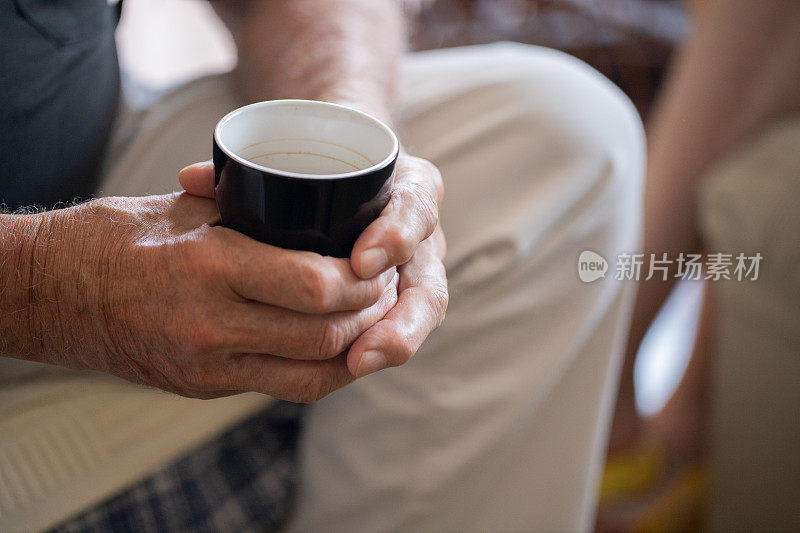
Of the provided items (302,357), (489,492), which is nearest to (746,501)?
(489,492)

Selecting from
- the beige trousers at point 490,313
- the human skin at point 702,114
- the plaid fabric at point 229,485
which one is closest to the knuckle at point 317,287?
the beige trousers at point 490,313

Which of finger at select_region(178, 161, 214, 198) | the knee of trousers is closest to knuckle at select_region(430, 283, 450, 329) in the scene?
finger at select_region(178, 161, 214, 198)

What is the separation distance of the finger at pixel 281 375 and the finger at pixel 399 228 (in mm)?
69

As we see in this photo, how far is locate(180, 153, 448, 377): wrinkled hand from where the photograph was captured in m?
0.35

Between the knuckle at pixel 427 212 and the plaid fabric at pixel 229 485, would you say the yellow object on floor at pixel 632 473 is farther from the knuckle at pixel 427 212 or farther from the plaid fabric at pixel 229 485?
the knuckle at pixel 427 212

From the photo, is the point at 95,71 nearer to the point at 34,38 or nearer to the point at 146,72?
the point at 34,38

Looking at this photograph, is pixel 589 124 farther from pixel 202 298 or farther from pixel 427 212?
pixel 202 298

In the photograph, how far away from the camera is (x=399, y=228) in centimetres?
36

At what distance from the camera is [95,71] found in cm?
52

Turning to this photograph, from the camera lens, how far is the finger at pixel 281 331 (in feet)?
1.16

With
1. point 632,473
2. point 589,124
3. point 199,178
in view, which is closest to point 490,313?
point 589,124

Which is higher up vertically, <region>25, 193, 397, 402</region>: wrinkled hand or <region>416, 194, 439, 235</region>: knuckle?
<region>416, 194, 439, 235</region>: knuckle

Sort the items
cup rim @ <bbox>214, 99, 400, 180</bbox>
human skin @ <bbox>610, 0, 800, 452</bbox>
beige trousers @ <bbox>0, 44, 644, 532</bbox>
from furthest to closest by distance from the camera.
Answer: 1. human skin @ <bbox>610, 0, 800, 452</bbox>
2. beige trousers @ <bbox>0, 44, 644, 532</bbox>
3. cup rim @ <bbox>214, 99, 400, 180</bbox>

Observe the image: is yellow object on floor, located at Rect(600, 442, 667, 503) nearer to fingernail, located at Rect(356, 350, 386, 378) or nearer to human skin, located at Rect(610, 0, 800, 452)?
human skin, located at Rect(610, 0, 800, 452)
